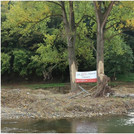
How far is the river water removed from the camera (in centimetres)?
937

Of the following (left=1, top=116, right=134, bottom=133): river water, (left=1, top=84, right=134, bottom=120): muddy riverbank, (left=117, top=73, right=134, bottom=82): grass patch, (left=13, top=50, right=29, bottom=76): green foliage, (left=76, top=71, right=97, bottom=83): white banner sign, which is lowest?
(left=1, top=116, right=134, bottom=133): river water

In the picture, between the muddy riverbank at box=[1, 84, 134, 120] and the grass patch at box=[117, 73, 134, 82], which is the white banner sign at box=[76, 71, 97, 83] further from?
the grass patch at box=[117, 73, 134, 82]

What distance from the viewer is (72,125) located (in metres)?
10.4

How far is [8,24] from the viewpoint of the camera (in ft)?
65.4

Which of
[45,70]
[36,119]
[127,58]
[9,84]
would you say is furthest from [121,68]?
[36,119]

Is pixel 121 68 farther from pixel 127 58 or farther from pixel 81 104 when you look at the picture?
pixel 81 104

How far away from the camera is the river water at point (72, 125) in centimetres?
937

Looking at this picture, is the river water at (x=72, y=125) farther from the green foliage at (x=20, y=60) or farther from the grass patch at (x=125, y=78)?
the grass patch at (x=125, y=78)

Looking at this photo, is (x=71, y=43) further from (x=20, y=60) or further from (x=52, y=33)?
(x=20, y=60)

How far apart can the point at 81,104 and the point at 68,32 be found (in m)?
7.60

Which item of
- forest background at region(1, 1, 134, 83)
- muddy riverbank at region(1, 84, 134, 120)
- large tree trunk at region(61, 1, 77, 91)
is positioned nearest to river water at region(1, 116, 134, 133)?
muddy riverbank at region(1, 84, 134, 120)

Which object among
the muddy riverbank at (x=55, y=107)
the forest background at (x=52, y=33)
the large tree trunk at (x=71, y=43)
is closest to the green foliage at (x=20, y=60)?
the forest background at (x=52, y=33)

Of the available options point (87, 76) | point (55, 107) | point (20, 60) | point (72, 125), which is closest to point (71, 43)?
point (87, 76)

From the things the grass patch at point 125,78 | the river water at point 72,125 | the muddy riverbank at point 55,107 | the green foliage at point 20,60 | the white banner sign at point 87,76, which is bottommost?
the river water at point 72,125
